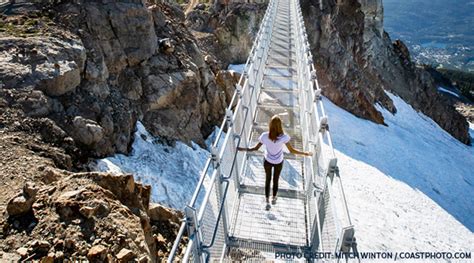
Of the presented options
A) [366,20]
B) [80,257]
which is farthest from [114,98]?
[366,20]

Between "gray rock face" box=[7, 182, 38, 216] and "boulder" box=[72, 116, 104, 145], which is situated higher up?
"gray rock face" box=[7, 182, 38, 216]

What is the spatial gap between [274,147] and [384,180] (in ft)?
39.0

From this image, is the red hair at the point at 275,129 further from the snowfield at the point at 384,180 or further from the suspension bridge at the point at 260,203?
the snowfield at the point at 384,180

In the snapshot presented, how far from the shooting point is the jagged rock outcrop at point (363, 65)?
27.5 metres

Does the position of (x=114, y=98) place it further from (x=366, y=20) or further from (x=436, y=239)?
(x=366, y=20)

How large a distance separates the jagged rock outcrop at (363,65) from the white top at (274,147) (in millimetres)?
21303

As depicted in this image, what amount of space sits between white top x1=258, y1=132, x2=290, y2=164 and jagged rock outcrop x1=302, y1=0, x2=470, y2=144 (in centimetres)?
2130

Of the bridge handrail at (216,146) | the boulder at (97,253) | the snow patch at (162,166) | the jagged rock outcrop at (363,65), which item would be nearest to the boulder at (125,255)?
the boulder at (97,253)

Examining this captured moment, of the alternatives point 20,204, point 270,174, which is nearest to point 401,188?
point 270,174

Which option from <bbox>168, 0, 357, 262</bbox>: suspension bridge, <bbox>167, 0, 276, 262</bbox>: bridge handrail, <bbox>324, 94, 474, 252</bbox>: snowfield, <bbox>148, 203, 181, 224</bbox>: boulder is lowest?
<bbox>324, 94, 474, 252</bbox>: snowfield

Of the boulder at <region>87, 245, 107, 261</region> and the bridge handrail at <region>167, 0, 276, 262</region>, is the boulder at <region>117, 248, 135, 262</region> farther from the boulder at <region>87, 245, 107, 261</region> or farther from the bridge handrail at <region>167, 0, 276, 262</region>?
the bridge handrail at <region>167, 0, 276, 262</region>

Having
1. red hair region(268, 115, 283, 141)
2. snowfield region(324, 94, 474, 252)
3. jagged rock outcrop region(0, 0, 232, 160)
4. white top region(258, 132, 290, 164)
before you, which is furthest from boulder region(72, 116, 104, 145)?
snowfield region(324, 94, 474, 252)

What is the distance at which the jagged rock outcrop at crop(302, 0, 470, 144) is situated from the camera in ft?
90.3

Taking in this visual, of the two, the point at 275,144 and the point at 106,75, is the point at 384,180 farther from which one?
the point at 106,75
